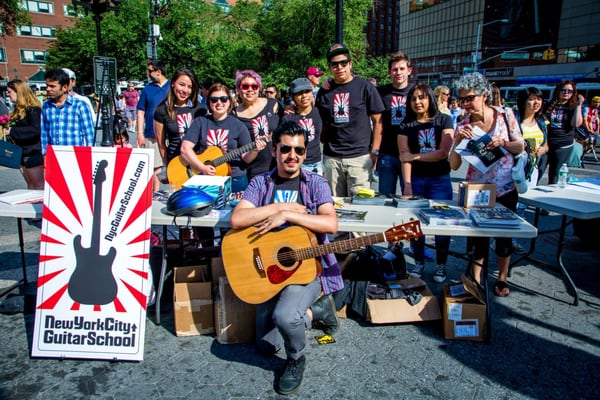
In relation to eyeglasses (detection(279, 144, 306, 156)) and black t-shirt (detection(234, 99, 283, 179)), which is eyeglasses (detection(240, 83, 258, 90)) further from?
eyeglasses (detection(279, 144, 306, 156))

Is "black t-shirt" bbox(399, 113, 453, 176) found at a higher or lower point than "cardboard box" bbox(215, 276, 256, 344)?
higher

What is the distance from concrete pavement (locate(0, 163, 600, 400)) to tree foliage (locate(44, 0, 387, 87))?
20772mm

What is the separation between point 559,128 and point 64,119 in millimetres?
7231

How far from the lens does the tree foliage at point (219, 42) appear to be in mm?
23031

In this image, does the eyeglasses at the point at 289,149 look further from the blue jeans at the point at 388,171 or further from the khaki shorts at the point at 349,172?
the blue jeans at the point at 388,171

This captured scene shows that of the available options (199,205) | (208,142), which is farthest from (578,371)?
(208,142)

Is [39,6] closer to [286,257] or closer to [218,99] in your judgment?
[218,99]

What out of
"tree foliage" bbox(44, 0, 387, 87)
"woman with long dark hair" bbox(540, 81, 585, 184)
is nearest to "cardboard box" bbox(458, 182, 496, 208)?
"woman with long dark hair" bbox(540, 81, 585, 184)

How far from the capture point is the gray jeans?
8.95 ft

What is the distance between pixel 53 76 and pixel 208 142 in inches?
93.8

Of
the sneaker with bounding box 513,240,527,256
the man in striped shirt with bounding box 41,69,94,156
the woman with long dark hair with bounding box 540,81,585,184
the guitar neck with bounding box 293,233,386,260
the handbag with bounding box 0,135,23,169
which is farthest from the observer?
the woman with long dark hair with bounding box 540,81,585,184

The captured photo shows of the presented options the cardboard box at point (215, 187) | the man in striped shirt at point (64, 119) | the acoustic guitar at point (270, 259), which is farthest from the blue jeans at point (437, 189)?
the man in striped shirt at point (64, 119)

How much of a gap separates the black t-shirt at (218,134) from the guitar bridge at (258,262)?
68.3 inches

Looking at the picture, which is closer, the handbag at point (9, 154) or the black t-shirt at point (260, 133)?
the black t-shirt at point (260, 133)
